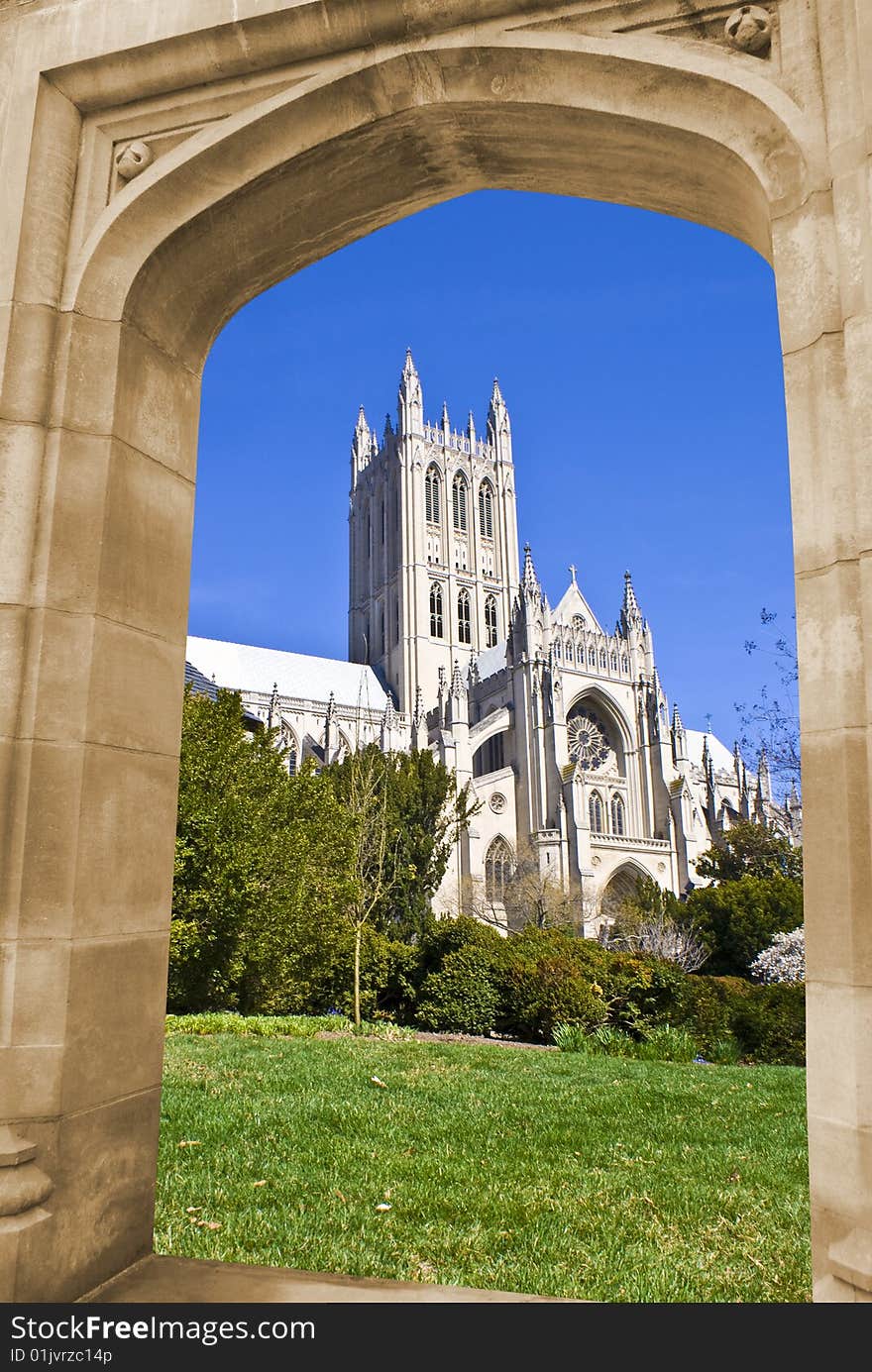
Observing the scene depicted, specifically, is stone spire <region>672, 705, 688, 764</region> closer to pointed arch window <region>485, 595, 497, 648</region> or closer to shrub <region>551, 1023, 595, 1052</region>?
pointed arch window <region>485, 595, 497, 648</region>

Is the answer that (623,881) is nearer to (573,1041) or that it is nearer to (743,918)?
(743,918)

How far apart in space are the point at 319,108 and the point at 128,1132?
10.2 feet

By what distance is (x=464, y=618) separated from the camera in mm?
68375

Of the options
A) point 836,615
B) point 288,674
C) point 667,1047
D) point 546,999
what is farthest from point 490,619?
point 836,615

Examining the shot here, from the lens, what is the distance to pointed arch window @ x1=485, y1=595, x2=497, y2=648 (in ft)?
228

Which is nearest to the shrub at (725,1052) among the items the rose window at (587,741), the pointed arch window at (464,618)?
the rose window at (587,741)

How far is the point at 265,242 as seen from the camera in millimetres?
Answer: 3186

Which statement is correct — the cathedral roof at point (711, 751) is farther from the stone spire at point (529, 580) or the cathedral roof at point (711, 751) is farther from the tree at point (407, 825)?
the tree at point (407, 825)

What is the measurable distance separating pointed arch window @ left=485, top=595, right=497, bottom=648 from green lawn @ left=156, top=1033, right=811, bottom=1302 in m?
61.6

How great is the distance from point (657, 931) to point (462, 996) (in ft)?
51.7

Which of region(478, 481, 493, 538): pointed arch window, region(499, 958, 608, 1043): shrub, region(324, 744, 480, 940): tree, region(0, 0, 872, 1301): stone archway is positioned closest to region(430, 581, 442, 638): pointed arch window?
region(478, 481, 493, 538): pointed arch window

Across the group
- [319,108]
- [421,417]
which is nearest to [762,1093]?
[319,108]

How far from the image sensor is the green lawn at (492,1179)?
132 inches

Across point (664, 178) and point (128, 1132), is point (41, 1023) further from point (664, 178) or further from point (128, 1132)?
point (664, 178)
